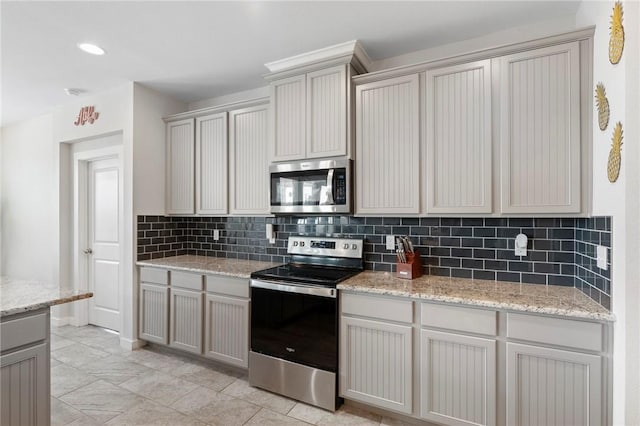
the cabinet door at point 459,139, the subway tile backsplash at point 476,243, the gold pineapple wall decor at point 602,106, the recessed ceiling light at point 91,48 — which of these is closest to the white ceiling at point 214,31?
the recessed ceiling light at point 91,48

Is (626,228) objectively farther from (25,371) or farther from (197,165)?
(197,165)

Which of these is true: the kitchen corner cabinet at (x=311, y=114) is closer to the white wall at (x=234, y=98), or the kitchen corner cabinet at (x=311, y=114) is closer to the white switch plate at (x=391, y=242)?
the white wall at (x=234, y=98)

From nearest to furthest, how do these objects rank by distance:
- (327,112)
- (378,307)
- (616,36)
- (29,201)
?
(616,36), (378,307), (327,112), (29,201)

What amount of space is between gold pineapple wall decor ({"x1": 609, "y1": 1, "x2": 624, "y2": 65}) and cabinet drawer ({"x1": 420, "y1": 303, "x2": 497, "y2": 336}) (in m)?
1.46

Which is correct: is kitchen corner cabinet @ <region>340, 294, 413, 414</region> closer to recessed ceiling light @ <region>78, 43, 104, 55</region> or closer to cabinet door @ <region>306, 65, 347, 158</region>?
cabinet door @ <region>306, 65, 347, 158</region>

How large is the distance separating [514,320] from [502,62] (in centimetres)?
162

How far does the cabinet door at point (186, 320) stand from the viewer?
9.41 feet

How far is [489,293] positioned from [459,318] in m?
0.27

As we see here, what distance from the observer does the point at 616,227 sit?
154cm

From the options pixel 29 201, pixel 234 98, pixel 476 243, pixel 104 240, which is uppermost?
pixel 234 98

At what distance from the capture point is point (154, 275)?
10.4 feet

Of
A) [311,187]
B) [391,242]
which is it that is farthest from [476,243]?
[311,187]

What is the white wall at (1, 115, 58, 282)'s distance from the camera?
4223mm

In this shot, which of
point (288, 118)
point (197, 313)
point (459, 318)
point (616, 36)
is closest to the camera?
point (616, 36)
